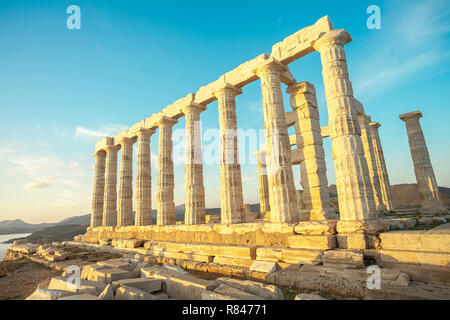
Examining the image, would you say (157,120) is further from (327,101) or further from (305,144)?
(327,101)

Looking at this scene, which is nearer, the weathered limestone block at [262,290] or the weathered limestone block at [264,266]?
the weathered limestone block at [262,290]

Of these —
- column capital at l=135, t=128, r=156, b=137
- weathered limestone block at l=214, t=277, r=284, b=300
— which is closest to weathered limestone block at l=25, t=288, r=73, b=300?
weathered limestone block at l=214, t=277, r=284, b=300

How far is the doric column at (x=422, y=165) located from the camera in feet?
58.8

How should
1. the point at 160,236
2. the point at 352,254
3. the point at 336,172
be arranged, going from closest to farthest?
1. the point at 352,254
2. the point at 336,172
3. the point at 160,236

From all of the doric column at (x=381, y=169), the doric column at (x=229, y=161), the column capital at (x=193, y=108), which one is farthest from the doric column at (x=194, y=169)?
the doric column at (x=381, y=169)

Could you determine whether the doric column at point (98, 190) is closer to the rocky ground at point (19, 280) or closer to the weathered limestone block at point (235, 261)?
the rocky ground at point (19, 280)

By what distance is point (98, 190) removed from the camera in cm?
2292

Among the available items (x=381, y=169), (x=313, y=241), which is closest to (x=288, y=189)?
(x=313, y=241)

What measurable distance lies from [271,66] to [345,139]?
17.3ft

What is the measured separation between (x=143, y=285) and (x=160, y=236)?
9.92m

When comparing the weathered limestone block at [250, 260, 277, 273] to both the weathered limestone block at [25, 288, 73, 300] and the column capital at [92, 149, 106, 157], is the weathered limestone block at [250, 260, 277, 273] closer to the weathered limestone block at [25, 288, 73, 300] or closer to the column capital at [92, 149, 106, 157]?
the weathered limestone block at [25, 288, 73, 300]

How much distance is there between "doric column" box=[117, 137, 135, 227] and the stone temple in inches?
3.3
